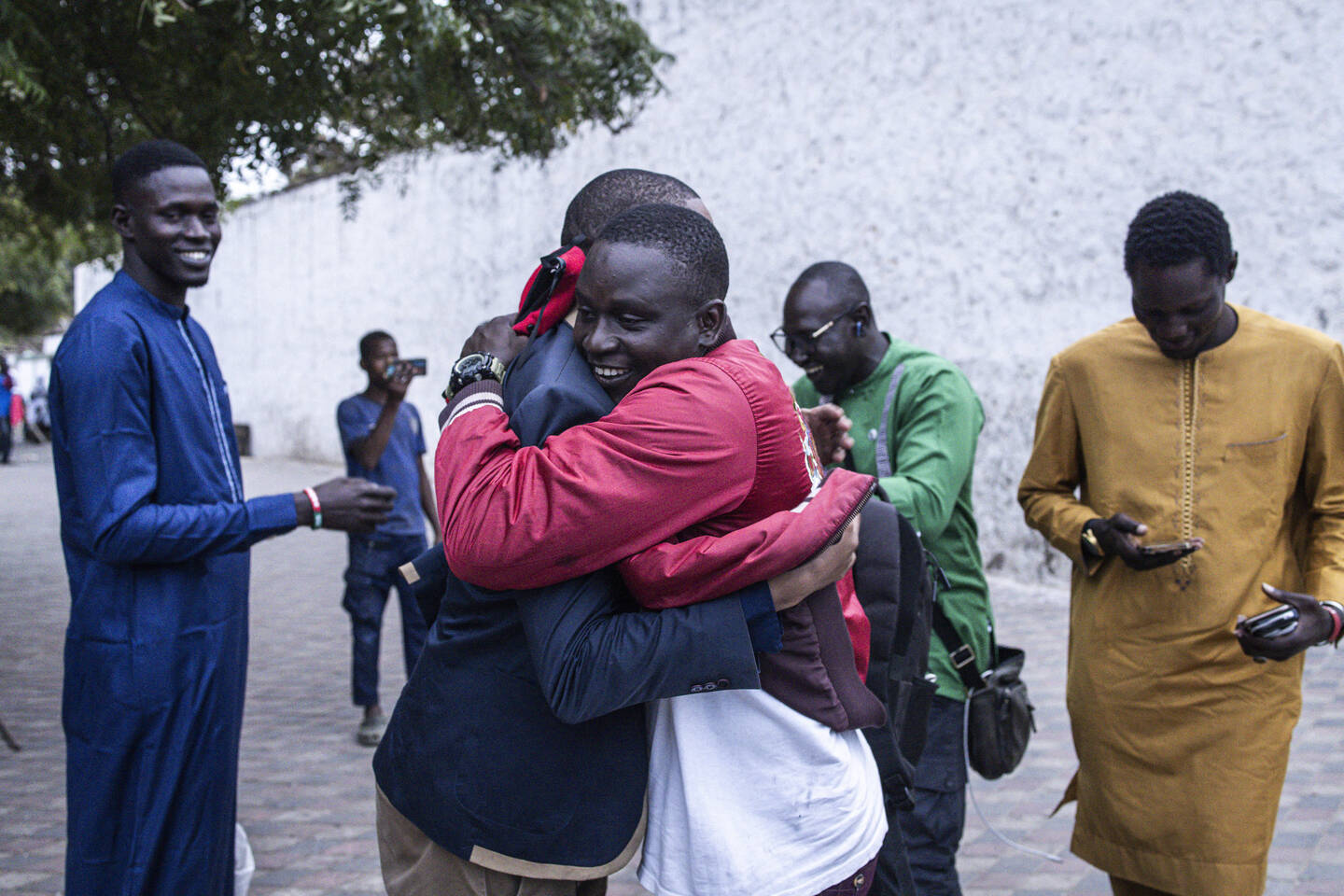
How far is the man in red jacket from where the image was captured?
1.69 meters

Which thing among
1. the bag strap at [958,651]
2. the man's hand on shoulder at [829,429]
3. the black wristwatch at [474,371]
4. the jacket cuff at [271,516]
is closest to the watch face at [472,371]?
the black wristwatch at [474,371]

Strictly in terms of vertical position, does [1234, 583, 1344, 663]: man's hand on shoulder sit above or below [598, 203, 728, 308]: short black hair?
below

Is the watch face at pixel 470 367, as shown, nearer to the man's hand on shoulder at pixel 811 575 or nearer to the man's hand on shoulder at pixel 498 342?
the man's hand on shoulder at pixel 498 342

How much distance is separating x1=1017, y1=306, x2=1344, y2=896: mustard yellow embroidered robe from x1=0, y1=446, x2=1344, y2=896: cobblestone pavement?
1.12m

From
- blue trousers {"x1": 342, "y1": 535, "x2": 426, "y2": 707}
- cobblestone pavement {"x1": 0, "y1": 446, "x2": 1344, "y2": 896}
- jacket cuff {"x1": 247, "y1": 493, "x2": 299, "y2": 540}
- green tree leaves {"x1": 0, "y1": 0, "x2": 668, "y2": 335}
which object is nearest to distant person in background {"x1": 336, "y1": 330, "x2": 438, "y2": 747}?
blue trousers {"x1": 342, "y1": 535, "x2": 426, "y2": 707}

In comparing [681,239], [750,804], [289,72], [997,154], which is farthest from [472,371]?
[997,154]

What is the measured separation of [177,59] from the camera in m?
6.50

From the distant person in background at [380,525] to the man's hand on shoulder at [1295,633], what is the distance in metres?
3.88

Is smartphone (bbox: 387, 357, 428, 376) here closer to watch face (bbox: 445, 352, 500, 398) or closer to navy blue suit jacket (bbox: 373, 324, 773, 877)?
watch face (bbox: 445, 352, 500, 398)

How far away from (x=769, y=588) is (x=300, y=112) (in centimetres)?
568

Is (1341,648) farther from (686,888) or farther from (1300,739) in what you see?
(686,888)

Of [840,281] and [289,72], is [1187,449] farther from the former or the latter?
[289,72]

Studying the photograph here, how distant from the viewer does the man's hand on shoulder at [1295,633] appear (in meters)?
2.66

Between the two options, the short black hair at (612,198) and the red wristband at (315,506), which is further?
the red wristband at (315,506)
